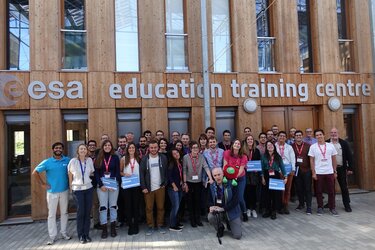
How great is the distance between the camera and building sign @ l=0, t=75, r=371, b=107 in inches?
304

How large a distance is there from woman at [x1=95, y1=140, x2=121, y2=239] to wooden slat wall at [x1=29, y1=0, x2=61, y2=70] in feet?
10.3

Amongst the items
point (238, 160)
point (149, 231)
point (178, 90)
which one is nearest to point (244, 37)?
point (178, 90)

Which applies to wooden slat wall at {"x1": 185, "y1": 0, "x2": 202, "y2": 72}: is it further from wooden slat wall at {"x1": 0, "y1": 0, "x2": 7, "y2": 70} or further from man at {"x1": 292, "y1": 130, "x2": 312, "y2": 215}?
wooden slat wall at {"x1": 0, "y1": 0, "x2": 7, "y2": 70}

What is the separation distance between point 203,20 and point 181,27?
935 millimetres

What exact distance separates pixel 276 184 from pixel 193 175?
6.34ft

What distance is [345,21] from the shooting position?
10.3 metres

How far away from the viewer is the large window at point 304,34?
9922 millimetres

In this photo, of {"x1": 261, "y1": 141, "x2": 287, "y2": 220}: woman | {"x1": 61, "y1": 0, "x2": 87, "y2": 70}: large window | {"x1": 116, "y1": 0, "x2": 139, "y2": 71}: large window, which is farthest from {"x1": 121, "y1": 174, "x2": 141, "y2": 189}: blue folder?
{"x1": 61, "y1": 0, "x2": 87, "y2": 70}: large window

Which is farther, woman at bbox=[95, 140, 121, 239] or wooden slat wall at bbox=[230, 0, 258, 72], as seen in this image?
wooden slat wall at bbox=[230, 0, 258, 72]

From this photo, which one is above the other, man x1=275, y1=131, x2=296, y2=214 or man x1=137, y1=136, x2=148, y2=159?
man x1=137, y1=136, x2=148, y2=159

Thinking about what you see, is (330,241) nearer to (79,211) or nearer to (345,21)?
(79,211)

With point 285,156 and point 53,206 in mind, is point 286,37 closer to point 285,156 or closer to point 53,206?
point 285,156

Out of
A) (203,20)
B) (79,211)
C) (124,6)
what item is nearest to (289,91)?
(203,20)

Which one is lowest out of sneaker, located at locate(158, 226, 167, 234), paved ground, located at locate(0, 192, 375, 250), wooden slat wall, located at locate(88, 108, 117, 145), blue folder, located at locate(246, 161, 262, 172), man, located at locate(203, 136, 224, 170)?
paved ground, located at locate(0, 192, 375, 250)
